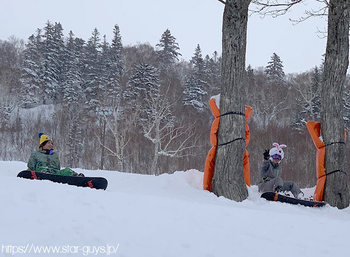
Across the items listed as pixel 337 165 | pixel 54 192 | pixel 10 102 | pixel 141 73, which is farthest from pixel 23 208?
pixel 10 102

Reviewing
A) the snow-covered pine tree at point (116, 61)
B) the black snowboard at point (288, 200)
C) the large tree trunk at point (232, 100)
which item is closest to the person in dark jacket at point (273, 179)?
the black snowboard at point (288, 200)

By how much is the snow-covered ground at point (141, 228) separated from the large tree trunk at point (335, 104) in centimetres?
271

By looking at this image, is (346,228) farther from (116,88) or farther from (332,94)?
(116,88)

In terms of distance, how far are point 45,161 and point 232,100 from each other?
3.73 metres

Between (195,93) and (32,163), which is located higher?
(195,93)

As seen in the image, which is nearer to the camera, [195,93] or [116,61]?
[195,93]

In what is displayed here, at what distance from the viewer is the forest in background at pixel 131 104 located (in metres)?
27.9

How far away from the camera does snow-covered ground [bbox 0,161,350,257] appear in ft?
7.93

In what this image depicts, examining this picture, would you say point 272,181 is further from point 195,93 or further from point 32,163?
point 195,93

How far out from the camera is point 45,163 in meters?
6.34

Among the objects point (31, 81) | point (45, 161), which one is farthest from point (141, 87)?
point (45, 161)

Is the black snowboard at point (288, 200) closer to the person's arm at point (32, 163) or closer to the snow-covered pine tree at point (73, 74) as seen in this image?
the person's arm at point (32, 163)

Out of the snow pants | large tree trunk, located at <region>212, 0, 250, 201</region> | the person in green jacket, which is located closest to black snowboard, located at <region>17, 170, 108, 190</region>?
the person in green jacket

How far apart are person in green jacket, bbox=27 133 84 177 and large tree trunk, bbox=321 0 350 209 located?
486 centimetres
